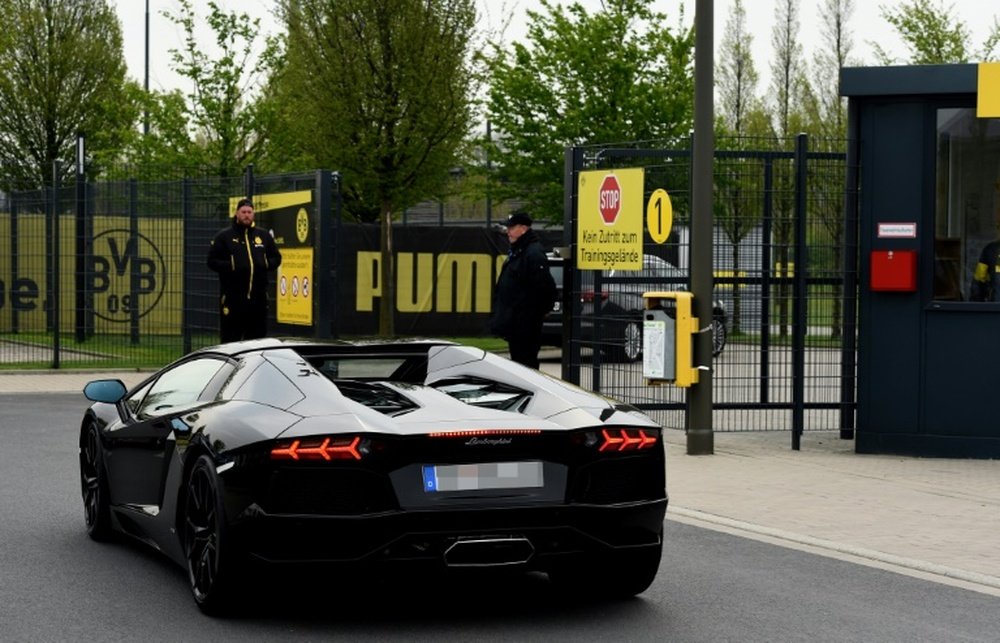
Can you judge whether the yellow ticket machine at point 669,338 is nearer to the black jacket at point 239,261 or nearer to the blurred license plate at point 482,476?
the black jacket at point 239,261

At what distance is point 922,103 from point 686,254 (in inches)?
93.7

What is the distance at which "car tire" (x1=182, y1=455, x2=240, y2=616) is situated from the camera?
6.82 meters

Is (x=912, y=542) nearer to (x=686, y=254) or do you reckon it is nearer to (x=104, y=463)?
(x=104, y=463)

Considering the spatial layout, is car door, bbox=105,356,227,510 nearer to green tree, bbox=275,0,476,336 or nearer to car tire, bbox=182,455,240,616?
car tire, bbox=182,455,240,616

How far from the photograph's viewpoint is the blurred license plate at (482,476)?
261 inches

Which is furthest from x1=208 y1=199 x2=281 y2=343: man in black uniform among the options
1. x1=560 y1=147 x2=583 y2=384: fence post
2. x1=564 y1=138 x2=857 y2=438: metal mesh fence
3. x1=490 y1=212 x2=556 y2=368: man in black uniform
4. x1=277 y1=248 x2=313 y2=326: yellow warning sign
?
x1=564 y1=138 x2=857 y2=438: metal mesh fence

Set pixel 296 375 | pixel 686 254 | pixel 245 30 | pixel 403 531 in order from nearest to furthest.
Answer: pixel 403 531, pixel 296 375, pixel 686 254, pixel 245 30

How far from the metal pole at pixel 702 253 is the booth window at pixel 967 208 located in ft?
6.13

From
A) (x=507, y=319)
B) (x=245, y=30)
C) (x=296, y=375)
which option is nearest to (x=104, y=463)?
(x=296, y=375)

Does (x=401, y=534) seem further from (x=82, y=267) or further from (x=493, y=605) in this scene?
(x=82, y=267)

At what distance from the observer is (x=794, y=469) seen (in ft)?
41.8

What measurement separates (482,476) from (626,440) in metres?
0.69

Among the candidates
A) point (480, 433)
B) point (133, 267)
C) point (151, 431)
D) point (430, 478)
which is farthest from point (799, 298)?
point (133, 267)

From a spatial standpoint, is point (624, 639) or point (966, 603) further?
point (966, 603)
